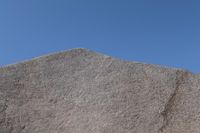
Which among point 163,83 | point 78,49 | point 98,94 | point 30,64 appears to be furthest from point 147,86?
point 30,64

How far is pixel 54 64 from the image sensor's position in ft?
12.5

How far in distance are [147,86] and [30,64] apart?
102cm

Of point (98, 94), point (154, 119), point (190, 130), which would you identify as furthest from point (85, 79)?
point (190, 130)

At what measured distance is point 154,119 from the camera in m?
3.45

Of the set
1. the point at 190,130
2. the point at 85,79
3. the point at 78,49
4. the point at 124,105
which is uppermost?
the point at 78,49

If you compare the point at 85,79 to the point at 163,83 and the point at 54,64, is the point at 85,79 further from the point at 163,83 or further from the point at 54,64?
the point at 163,83

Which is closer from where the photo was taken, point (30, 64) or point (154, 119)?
point (154, 119)

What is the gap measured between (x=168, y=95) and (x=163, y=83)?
11 centimetres

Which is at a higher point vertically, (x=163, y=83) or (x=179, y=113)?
(x=163, y=83)

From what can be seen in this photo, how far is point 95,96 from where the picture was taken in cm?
360

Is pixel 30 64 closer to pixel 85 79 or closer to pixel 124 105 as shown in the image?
pixel 85 79

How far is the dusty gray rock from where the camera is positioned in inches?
136

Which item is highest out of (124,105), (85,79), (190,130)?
(85,79)

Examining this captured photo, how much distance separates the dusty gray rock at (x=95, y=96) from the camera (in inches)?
136
